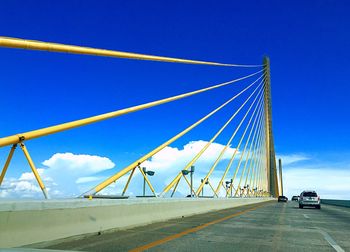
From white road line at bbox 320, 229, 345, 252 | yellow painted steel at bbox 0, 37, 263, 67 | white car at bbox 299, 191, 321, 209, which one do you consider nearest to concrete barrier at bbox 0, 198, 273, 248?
yellow painted steel at bbox 0, 37, 263, 67

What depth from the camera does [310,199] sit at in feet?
118

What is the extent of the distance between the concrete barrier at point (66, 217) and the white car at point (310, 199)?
958 inches

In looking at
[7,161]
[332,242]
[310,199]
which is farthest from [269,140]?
[7,161]

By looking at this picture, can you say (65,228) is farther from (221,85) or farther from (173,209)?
(221,85)

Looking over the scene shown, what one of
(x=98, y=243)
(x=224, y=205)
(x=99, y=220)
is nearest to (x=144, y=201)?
(x=99, y=220)

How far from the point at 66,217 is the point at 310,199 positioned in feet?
102

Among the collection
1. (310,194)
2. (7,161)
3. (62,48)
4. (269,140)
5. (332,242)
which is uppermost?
(269,140)

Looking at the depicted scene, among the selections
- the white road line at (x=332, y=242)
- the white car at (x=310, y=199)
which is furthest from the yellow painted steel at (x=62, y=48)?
the white car at (x=310, y=199)

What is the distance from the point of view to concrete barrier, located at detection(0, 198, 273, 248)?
23.9 feet

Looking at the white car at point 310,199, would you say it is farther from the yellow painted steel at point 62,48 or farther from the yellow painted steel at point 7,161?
the yellow painted steel at point 7,161

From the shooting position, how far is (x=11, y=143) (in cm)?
871

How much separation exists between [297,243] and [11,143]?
6.91 metres

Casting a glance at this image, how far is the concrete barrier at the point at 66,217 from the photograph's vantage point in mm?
7293

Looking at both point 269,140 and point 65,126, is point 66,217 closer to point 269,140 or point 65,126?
point 65,126
